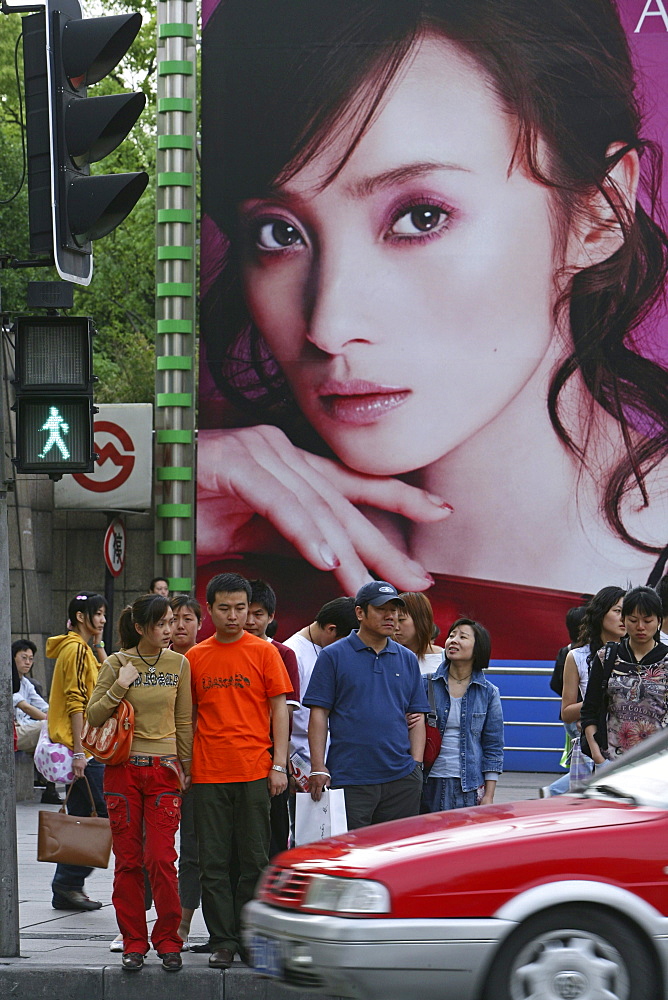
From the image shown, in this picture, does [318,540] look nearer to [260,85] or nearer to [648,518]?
[648,518]

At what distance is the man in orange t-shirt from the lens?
717 cm

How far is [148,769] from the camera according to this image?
7168 mm

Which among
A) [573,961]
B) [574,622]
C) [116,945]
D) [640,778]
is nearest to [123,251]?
[574,622]

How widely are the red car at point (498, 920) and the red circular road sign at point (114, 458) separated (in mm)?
12602

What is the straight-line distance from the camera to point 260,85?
17234 millimetres

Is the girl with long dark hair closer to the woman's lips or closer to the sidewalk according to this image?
the sidewalk

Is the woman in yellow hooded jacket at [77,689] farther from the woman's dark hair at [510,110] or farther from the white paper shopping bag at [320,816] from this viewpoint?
the woman's dark hair at [510,110]

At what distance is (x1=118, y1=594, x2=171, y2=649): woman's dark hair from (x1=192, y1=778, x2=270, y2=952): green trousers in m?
0.80

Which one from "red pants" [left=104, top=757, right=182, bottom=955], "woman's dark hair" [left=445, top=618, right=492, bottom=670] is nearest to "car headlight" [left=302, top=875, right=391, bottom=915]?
"red pants" [left=104, top=757, right=182, bottom=955]

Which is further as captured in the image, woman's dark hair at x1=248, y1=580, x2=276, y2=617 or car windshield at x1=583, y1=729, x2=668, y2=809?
woman's dark hair at x1=248, y1=580, x2=276, y2=617

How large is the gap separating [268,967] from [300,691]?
2.76 m

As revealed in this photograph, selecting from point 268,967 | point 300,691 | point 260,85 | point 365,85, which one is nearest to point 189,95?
point 260,85

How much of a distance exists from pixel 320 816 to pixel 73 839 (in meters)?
1.83

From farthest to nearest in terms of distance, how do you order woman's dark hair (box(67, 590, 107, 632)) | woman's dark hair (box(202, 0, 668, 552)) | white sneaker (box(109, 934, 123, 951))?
woman's dark hair (box(202, 0, 668, 552)) < woman's dark hair (box(67, 590, 107, 632)) < white sneaker (box(109, 934, 123, 951))
